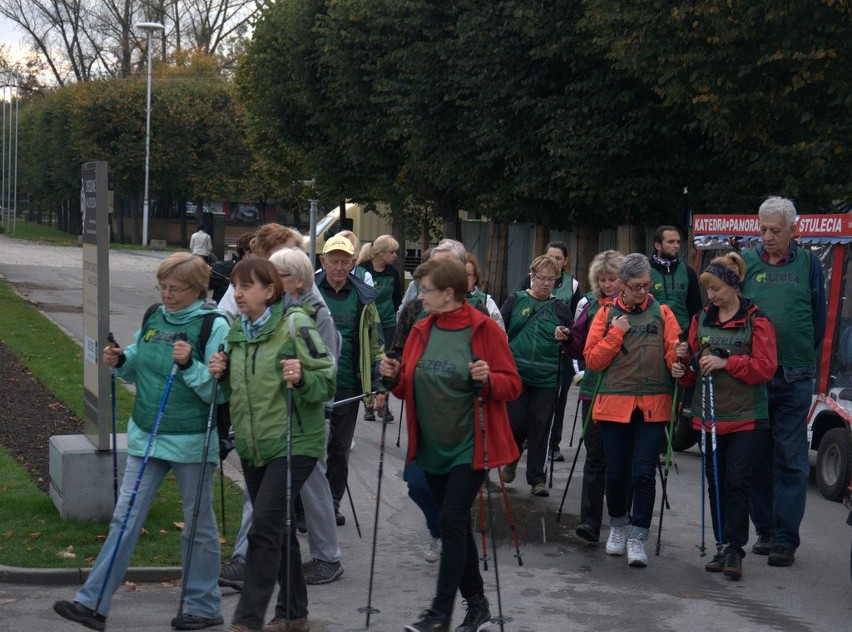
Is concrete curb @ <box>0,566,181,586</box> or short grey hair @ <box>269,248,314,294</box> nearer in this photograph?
short grey hair @ <box>269,248,314,294</box>

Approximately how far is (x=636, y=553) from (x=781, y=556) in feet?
3.04

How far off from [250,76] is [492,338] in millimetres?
31735

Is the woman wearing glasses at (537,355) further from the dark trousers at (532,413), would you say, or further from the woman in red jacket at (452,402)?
the woman in red jacket at (452,402)

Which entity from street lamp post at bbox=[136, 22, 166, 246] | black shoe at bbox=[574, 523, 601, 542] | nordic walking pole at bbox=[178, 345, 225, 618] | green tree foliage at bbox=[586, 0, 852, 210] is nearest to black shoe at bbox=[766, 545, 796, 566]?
black shoe at bbox=[574, 523, 601, 542]

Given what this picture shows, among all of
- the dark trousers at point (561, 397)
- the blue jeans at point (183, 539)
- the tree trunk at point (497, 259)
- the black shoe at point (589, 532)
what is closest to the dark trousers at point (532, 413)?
the dark trousers at point (561, 397)

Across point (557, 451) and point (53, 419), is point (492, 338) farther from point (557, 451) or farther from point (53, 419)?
point (53, 419)

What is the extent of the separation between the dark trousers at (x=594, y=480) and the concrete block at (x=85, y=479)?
290 cm

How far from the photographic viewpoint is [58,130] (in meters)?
70.8

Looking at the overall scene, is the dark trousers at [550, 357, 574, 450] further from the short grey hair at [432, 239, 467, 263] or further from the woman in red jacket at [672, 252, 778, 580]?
the woman in red jacket at [672, 252, 778, 580]

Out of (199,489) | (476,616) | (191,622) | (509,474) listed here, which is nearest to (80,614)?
(191,622)

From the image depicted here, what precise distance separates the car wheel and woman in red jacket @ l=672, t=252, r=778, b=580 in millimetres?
2618

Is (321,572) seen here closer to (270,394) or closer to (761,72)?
(270,394)

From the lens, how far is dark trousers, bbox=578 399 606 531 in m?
8.09

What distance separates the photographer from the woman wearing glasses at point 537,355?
30.9 feet
